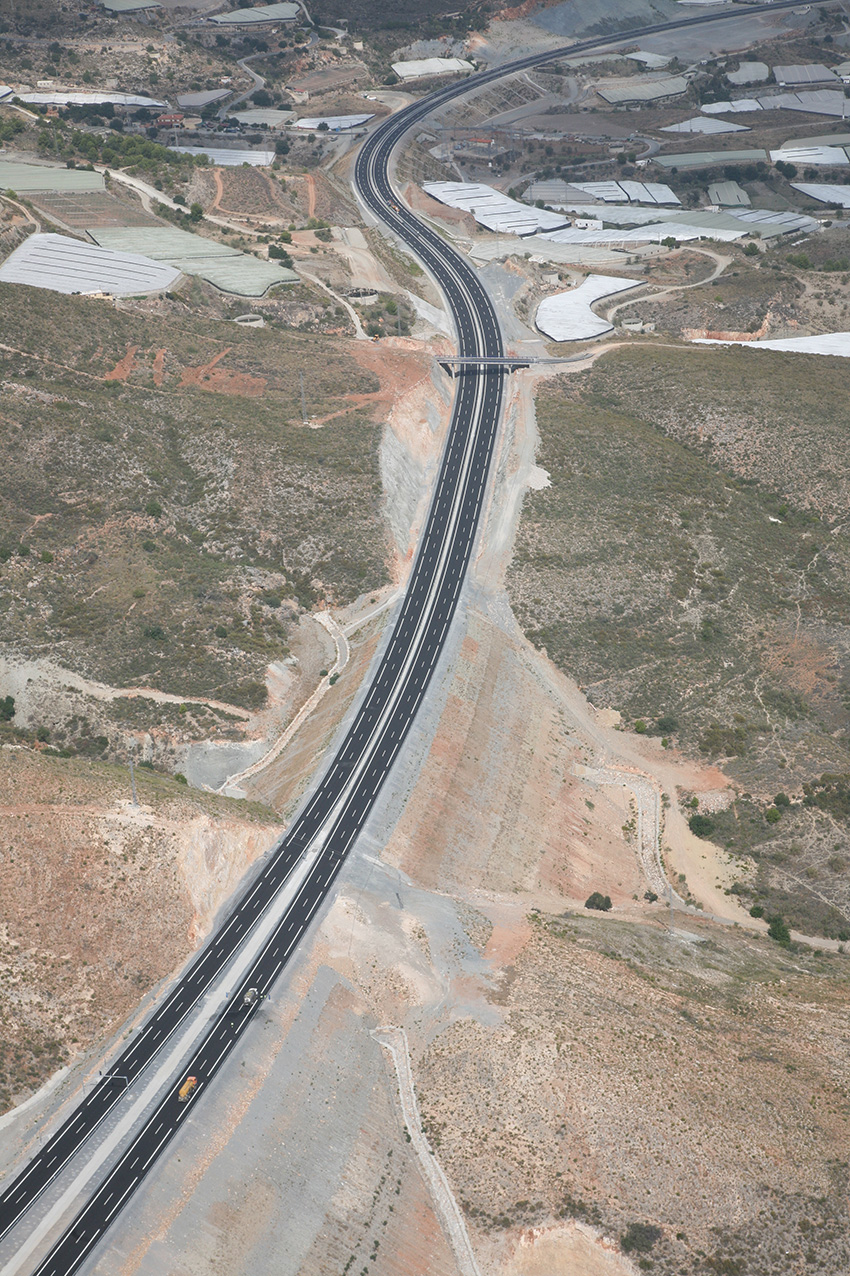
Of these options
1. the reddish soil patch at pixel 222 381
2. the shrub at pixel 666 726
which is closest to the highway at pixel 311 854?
the shrub at pixel 666 726

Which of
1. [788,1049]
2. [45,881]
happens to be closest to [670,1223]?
[788,1049]

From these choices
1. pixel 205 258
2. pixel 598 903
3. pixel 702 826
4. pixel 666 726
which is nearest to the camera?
pixel 598 903

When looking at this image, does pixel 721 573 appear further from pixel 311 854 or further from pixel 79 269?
pixel 79 269

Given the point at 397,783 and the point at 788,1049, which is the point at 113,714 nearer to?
the point at 397,783

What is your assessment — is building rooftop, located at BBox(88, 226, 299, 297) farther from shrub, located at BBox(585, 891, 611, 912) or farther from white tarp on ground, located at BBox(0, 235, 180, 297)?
shrub, located at BBox(585, 891, 611, 912)

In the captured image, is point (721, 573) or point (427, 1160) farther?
point (721, 573)

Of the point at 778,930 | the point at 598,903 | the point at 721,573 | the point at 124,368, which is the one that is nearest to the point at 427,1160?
the point at 598,903
